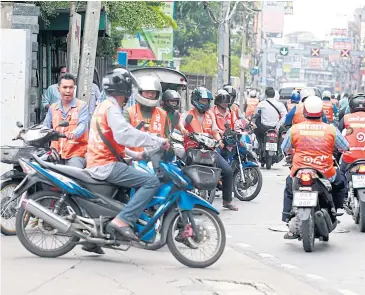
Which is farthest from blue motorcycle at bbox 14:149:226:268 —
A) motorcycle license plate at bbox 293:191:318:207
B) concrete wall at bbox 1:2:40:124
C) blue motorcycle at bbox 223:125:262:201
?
blue motorcycle at bbox 223:125:262:201

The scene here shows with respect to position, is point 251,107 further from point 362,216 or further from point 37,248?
point 37,248

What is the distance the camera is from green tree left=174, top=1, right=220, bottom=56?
53.8 metres

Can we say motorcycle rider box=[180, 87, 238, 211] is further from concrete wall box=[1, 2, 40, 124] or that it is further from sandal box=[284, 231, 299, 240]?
sandal box=[284, 231, 299, 240]

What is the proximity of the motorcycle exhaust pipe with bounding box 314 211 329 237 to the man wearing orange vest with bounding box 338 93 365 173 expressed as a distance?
172 centimetres

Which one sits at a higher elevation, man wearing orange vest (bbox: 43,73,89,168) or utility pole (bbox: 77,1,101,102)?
utility pole (bbox: 77,1,101,102)

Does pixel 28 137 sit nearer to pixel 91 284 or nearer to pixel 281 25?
pixel 91 284

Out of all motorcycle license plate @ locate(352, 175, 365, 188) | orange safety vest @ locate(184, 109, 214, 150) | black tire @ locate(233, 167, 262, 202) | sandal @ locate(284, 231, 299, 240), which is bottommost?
black tire @ locate(233, 167, 262, 202)

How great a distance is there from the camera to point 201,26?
191 feet

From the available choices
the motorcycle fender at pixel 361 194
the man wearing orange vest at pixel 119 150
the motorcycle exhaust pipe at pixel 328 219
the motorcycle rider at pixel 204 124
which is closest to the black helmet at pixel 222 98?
the motorcycle rider at pixel 204 124

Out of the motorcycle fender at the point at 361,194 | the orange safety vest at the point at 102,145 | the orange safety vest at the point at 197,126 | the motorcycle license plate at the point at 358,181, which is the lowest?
the motorcycle fender at the point at 361,194

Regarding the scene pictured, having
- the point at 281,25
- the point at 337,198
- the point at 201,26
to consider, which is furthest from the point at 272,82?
the point at 337,198

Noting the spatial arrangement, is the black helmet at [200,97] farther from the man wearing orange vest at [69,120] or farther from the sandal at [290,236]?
the sandal at [290,236]

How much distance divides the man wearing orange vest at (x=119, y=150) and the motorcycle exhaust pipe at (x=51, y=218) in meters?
0.36

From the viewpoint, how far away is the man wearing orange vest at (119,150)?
8391mm
